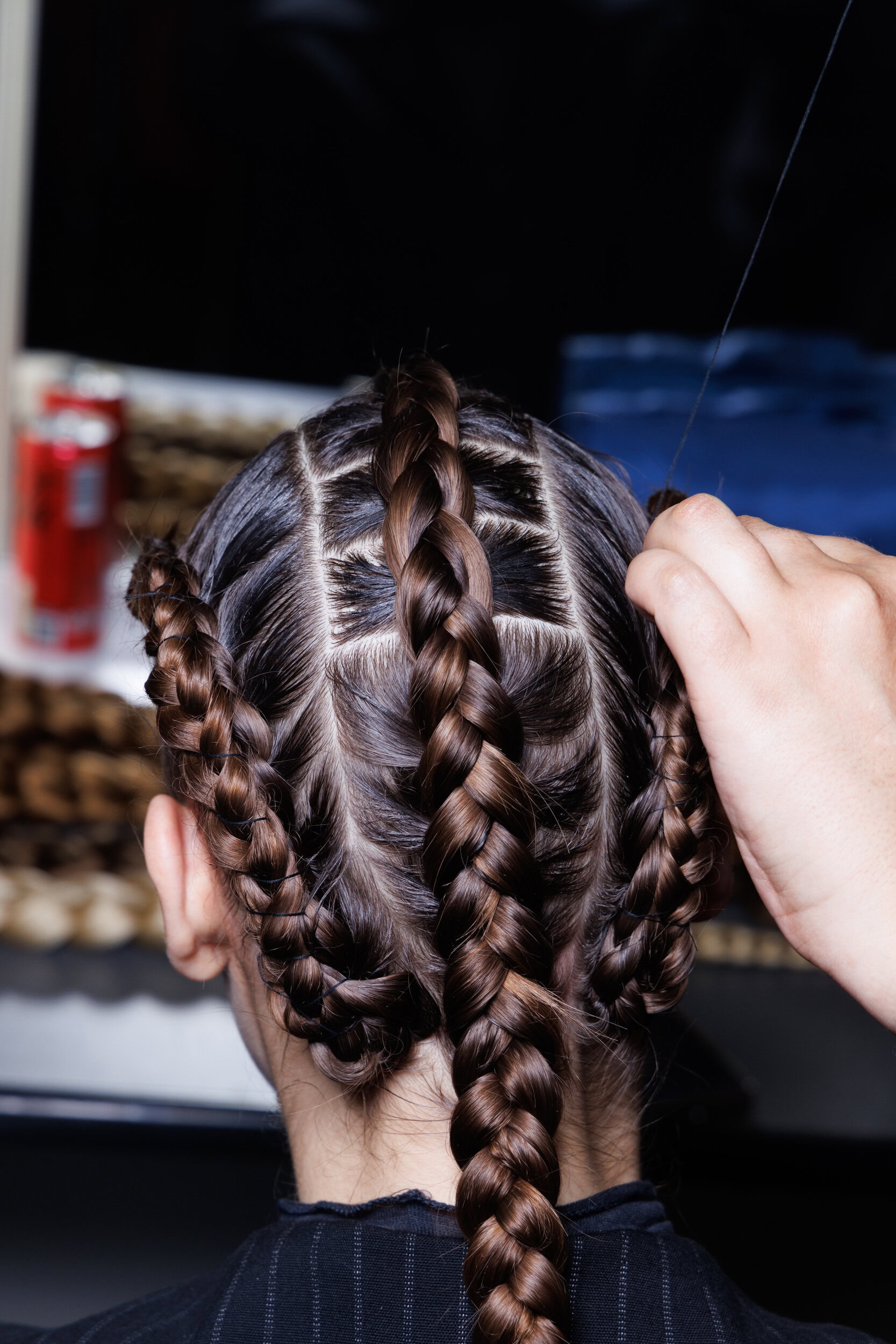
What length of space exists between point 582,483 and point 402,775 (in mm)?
211

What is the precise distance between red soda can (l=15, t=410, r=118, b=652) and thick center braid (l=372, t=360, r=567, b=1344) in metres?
0.83

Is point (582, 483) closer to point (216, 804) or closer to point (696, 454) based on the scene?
point (216, 804)

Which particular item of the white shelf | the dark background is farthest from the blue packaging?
the white shelf

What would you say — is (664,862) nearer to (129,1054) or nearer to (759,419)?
(129,1054)

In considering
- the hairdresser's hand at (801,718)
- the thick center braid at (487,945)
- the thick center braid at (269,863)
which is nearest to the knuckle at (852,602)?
the hairdresser's hand at (801,718)

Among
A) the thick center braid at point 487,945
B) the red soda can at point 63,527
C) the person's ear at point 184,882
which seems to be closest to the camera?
the thick center braid at point 487,945

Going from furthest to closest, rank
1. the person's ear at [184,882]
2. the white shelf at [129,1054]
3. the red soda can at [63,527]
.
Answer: the red soda can at [63,527], the white shelf at [129,1054], the person's ear at [184,882]

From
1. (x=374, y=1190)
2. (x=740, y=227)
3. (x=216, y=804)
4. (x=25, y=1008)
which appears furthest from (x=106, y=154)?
(x=374, y=1190)

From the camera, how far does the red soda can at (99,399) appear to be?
132 cm

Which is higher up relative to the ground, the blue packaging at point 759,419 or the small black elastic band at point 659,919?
the blue packaging at point 759,419

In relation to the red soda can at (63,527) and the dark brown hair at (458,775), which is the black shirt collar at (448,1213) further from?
the red soda can at (63,527)

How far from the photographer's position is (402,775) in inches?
22.9

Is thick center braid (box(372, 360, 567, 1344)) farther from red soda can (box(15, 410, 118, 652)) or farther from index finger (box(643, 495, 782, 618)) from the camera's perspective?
red soda can (box(15, 410, 118, 652))

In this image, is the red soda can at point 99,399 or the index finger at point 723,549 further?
the red soda can at point 99,399
